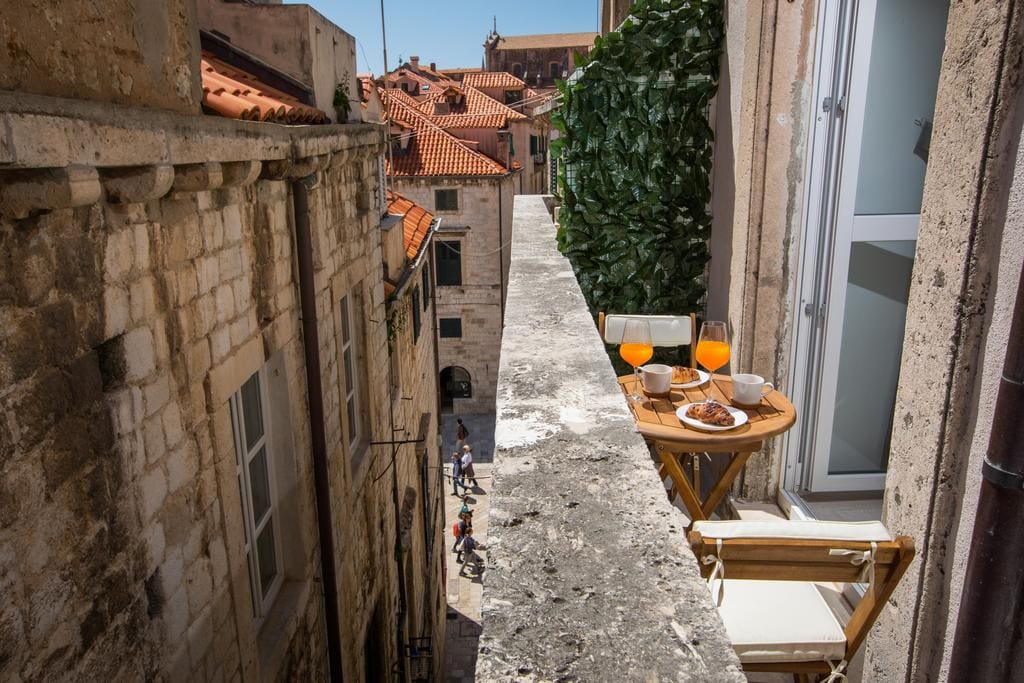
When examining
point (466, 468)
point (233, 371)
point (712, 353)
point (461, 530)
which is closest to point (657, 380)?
point (712, 353)

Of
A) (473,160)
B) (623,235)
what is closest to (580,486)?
(623,235)

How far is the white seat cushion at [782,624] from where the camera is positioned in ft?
8.89

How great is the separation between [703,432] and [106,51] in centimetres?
279

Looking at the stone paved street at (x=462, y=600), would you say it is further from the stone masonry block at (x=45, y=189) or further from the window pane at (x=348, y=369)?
the stone masonry block at (x=45, y=189)

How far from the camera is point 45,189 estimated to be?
72.1 inches

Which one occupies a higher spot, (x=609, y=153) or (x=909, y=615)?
(x=609, y=153)

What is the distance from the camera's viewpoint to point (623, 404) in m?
2.54

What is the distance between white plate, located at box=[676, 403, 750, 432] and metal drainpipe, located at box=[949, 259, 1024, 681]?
61.2 inches

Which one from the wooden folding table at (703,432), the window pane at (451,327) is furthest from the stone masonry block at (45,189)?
the window pane at (451,327)

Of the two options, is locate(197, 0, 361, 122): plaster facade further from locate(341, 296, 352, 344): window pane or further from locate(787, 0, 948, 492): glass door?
locate(787, 0, 948, 492): glass door

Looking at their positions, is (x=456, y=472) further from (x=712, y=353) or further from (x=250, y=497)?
(x=712, y=353)

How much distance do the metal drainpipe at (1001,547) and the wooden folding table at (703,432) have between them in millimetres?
1515

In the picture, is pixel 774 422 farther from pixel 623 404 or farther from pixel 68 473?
pixel 68 473

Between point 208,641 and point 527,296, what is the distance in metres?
2.43
